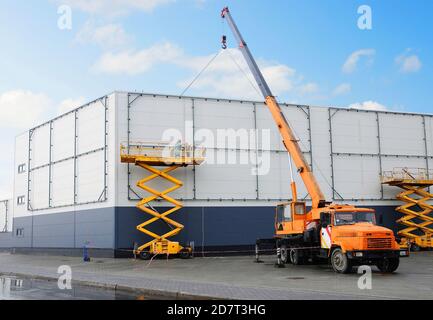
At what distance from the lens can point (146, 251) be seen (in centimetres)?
3291

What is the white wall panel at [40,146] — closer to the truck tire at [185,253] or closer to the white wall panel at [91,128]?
the white wall panel at [91,128]

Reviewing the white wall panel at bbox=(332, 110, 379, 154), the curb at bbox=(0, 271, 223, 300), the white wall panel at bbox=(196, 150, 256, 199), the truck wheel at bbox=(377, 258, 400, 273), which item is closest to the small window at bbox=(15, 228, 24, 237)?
the white wall panel at bbox=(196, 150, 256, 199)

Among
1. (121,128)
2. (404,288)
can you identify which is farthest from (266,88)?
(404,288)

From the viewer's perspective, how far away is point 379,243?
2044cm

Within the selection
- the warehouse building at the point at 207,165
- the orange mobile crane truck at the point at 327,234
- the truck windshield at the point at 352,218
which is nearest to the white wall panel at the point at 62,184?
the warehouse building at the point at 207,165

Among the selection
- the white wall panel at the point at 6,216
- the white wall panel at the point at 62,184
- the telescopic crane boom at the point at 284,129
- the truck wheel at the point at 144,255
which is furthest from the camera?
the white wall panel at the point at 6,216

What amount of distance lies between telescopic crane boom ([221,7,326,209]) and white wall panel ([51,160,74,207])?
1752 cm

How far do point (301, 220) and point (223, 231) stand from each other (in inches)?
467

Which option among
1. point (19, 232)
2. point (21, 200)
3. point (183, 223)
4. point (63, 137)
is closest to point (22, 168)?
point (21, 200)

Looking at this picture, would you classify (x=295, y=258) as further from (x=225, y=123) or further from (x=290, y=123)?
(x=290, y=123)

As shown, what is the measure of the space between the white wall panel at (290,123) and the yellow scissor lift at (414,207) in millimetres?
7646

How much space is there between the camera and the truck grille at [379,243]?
66.6ft

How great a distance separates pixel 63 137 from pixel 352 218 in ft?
88.3
